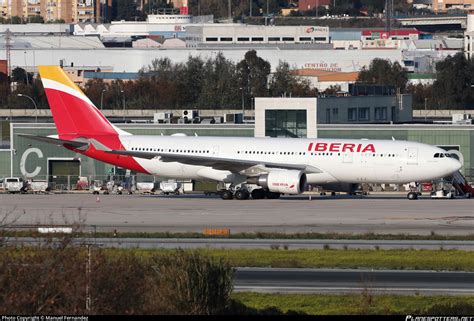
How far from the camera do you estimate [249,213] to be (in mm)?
60875

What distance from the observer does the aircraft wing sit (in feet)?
228

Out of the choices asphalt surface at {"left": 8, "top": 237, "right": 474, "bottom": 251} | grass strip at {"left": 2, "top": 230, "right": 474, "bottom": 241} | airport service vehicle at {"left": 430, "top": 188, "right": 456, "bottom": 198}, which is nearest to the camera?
asphalt surface at {"left": 8, "top": 237, "right": 474, "bottom": 251}

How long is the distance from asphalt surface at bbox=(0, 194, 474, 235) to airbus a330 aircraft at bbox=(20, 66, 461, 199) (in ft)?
4.37

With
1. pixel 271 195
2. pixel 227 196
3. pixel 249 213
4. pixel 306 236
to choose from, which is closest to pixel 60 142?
pixel 227 196

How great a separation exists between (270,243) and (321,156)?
22865 millimetres

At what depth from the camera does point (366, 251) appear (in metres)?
43.3

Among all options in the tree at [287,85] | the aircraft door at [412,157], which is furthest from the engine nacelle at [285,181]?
the tree at [287,85]

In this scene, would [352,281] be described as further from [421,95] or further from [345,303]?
[421,95]

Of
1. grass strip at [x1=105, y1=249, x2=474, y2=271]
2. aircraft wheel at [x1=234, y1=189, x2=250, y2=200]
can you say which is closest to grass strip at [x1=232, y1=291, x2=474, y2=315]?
grass strip at [x1=105, y1=249, x2=474, y2=271]

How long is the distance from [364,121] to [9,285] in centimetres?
7718

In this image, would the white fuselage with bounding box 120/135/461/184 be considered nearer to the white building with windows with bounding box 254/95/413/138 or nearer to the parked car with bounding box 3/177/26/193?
the parked car with bounding box 3/177/26/193

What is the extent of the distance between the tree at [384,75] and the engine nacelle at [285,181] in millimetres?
105024

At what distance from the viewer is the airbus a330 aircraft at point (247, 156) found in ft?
224

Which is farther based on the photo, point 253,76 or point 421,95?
point 253,76
